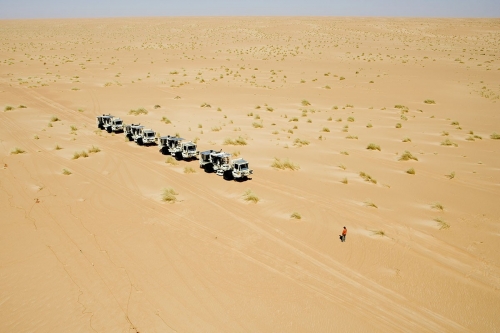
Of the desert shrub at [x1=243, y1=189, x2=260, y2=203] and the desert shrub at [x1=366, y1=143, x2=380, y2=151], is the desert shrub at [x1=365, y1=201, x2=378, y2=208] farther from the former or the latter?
the desert shrub at [x1=366, y1=143, x2=380, y2=151]

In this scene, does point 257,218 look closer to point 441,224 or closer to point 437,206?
point 441,224

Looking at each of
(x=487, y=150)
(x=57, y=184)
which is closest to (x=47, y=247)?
(x=57, y=184)

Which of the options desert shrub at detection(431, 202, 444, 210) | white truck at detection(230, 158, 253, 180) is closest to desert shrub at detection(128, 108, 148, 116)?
white truck at detection(230, 158, 253, 180)

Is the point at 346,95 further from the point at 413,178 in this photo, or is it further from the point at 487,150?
the point at 413,178

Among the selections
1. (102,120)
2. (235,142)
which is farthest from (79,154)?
(235,142)

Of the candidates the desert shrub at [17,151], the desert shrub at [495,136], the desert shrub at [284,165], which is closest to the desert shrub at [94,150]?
the desert shrub at [17,151]

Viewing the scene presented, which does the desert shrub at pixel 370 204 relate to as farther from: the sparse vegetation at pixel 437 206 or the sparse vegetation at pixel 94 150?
the sparse vegetation at pixel 94 150
